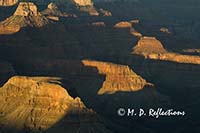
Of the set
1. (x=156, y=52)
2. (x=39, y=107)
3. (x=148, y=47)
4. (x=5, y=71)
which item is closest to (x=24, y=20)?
(x=148, y=47)

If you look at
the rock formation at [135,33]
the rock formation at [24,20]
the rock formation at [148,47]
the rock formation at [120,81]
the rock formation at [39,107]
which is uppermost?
the rock formation at [39,107]

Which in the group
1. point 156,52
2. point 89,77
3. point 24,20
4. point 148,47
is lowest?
point 148,47

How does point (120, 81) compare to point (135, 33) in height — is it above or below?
above

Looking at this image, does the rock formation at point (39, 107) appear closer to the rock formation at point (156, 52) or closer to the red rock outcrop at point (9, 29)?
the red rock outcrop at point (9, 29)

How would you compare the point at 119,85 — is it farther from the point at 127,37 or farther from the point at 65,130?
the point at 127,37

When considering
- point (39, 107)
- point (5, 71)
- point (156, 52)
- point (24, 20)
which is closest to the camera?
point (39, 107)

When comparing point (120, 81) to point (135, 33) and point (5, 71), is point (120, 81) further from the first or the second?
point (135, 33)

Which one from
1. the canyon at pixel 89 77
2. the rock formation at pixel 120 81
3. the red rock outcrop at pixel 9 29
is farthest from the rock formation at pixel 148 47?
the rock formation at pixel 120 81
